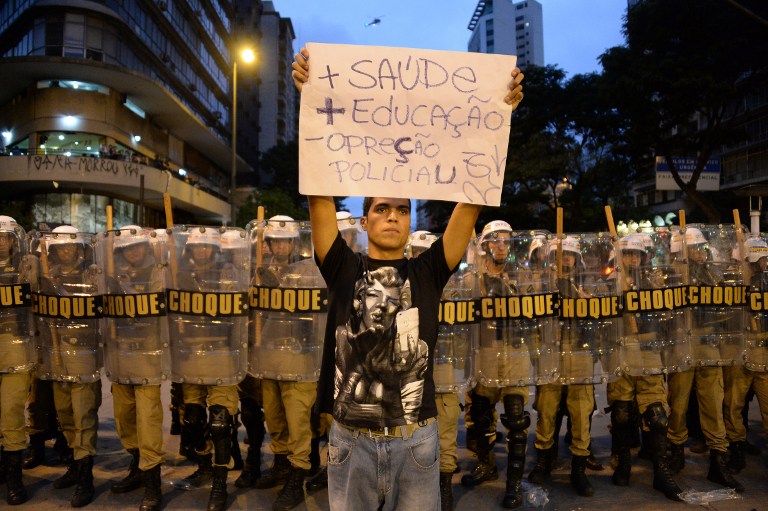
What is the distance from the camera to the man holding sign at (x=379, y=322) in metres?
2.20

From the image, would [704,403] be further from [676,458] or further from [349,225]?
[349,225]

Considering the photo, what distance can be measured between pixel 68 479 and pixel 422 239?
3.70 m

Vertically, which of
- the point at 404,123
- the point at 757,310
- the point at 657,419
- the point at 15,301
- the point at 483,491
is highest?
the point at 404,123

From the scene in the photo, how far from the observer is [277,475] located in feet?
16.9

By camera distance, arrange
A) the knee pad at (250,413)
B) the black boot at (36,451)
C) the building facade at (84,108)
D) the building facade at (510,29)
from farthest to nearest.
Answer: the building facade at (510,29)
the building facade at (84,108)
the black boot at (36,451)
the knee pad at (250,413)

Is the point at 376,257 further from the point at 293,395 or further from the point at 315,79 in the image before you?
the point at 293,395

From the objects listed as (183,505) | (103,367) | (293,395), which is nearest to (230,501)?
(183,505)

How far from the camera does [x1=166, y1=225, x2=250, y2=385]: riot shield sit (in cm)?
458

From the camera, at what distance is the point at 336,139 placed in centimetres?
249

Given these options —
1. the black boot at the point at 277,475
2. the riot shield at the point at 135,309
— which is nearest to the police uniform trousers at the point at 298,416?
the black boot at the point at 277,475

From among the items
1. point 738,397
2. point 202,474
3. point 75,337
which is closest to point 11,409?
point 75,337

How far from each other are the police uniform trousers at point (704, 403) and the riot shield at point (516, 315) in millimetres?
1320

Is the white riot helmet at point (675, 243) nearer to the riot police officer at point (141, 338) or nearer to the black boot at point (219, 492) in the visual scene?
the black boot at point (219, 492)

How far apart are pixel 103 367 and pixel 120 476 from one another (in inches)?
45.9
